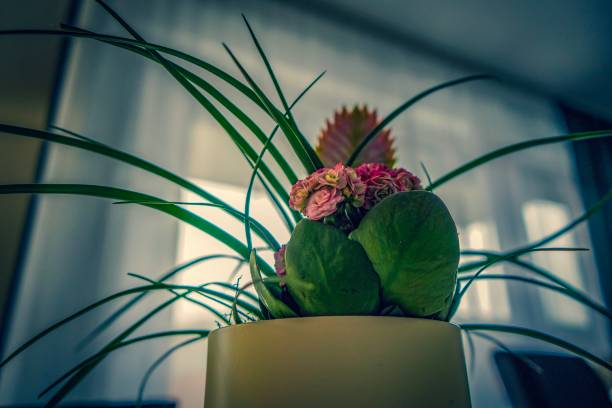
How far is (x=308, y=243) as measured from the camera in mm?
282

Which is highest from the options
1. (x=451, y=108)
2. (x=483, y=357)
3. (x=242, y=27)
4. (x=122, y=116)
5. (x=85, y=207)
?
(x=242, y=27)

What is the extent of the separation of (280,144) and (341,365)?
4.80 feet

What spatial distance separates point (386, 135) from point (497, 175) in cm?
196

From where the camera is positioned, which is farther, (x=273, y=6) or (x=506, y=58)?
(x=506, y=58)

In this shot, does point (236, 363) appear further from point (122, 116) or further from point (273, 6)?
point (273, 6)

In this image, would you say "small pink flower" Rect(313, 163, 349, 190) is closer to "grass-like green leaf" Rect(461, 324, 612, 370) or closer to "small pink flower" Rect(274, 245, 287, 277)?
"small pink flower" Rect(274, 245, 287, 277)

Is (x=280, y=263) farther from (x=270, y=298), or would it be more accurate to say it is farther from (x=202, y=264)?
(x=202, y=264)

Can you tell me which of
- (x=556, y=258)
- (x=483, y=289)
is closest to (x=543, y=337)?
(x=483, y=289)

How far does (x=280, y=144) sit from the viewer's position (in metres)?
1.67

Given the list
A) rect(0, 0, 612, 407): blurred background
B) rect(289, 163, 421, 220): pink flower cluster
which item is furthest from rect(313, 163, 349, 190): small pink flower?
rect(0, 0, 612, 407): blurred background

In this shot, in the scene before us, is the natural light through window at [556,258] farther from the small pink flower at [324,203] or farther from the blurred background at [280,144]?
the small pink flower at [324,203]

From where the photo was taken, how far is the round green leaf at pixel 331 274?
0.27 m

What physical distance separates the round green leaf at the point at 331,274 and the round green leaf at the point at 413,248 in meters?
0.01

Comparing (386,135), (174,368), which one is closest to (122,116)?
(174,368)
